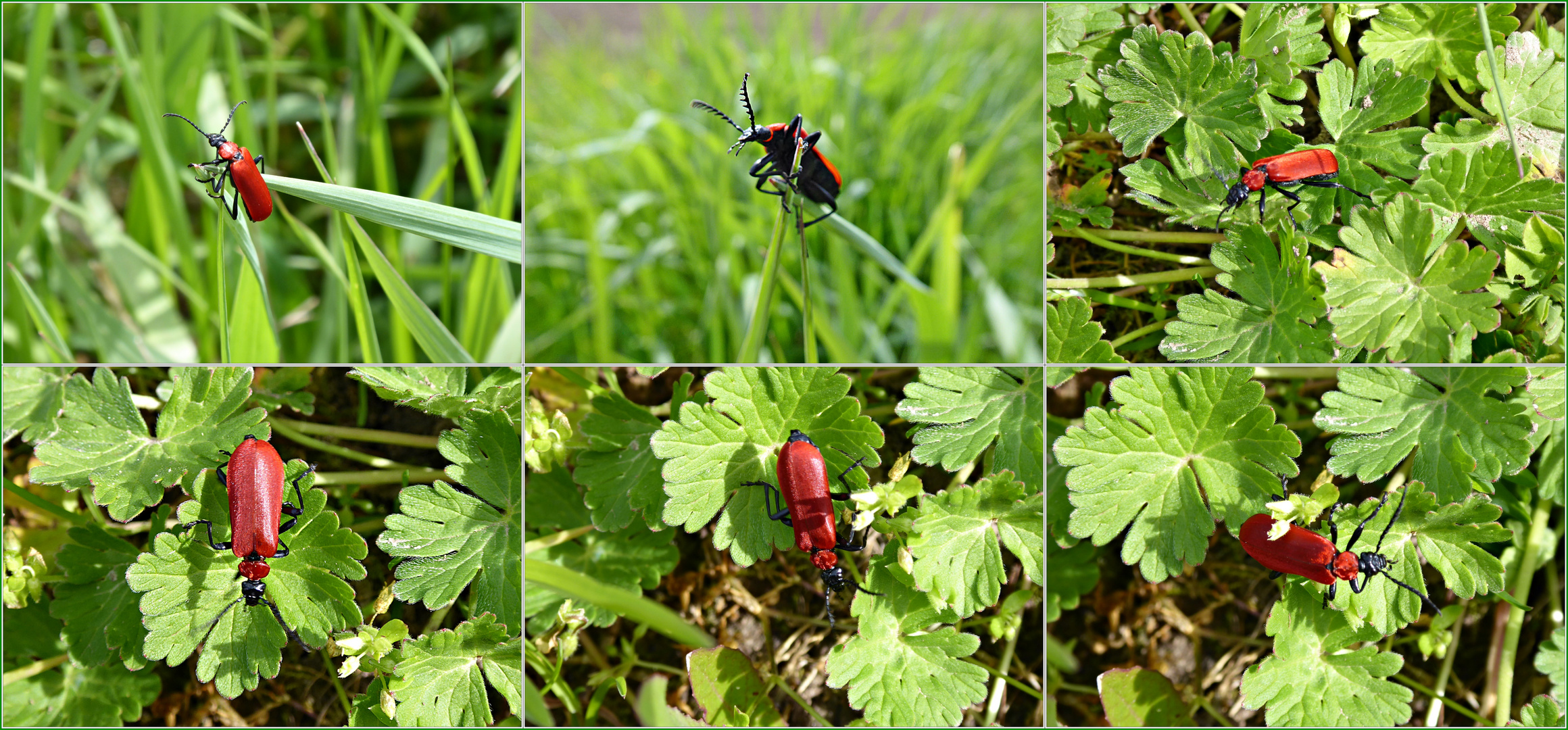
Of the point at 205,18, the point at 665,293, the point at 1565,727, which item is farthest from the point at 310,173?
the point at 1565,727

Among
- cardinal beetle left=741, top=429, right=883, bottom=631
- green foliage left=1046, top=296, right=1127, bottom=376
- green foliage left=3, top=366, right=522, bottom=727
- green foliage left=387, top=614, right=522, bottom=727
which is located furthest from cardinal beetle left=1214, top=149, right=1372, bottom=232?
green foliage left=387, top=614, right=522, bottom=727

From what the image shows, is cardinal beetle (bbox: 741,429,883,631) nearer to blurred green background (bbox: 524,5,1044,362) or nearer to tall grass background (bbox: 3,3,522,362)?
blurred green background (bbox: 524,5,1044,362)

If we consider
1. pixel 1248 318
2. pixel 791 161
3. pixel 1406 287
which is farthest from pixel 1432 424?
pixel 791 161

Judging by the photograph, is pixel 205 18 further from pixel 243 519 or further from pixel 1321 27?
pixel 1321 27

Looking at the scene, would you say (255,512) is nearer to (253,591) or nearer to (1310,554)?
(253,591)

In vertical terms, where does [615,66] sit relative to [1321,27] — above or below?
above

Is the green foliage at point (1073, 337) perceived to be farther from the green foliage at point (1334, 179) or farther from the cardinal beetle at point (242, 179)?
the cardinal beetle at point (242, 179)
